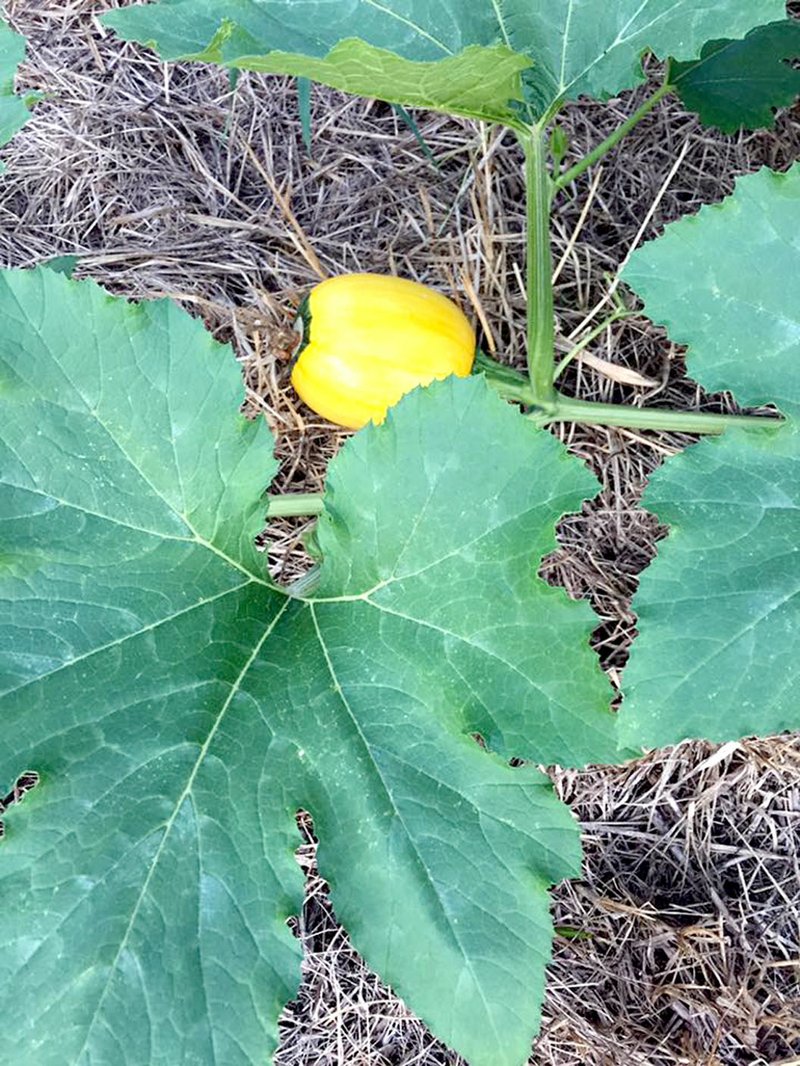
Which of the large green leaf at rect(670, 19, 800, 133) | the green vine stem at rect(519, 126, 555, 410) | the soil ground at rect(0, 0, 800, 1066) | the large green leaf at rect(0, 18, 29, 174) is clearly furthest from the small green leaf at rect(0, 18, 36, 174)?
the large green leaf at rect(670, 19, 800, 133)

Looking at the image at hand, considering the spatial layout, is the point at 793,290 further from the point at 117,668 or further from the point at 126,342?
the point at 117,668

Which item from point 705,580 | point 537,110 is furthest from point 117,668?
point 537,110

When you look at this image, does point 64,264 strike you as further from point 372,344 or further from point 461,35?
point 461,35

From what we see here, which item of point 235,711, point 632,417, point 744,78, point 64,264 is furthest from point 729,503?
point 64,264

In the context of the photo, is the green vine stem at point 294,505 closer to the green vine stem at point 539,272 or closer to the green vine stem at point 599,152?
the green vine stem at point 539,272

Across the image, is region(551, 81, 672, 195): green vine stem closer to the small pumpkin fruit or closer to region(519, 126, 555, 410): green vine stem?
region(519, 126, 555, 410): green vine stem

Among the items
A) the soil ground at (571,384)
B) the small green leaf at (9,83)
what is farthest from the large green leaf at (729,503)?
the small green leaf at (9,83)
